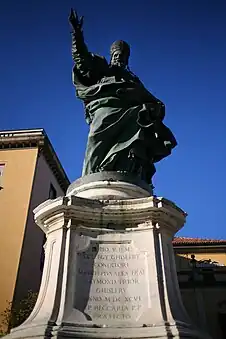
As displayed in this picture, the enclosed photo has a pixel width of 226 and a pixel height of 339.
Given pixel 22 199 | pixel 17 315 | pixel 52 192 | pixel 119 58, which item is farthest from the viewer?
pixel 52 192

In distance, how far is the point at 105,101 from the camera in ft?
24.2

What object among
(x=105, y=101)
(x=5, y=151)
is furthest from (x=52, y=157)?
(x=105, y=101)

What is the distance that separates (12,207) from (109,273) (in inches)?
557

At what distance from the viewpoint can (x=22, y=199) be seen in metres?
18.4

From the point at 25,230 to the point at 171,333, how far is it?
13.9 m

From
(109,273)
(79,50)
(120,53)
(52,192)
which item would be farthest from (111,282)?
(52,192)

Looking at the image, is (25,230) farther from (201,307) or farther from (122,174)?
(122,174)

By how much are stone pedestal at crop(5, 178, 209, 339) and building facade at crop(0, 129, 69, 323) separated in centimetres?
1116

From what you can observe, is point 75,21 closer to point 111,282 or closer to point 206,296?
point 111,282

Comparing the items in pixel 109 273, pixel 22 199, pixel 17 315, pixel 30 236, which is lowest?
pixel 109 273

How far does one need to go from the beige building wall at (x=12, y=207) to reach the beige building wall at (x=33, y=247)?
10.6 inches

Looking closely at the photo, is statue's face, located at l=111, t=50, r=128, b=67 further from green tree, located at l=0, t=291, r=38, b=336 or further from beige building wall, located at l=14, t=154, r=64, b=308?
beige building wall, located at l=14, t=154, r=64, b=308

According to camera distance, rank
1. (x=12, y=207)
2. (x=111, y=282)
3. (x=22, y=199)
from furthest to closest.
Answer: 1. (x=22, y=199)
2. (x=12, y=207)
3. (x=111, y=282)

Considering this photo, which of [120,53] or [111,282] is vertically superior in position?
[120,53]
